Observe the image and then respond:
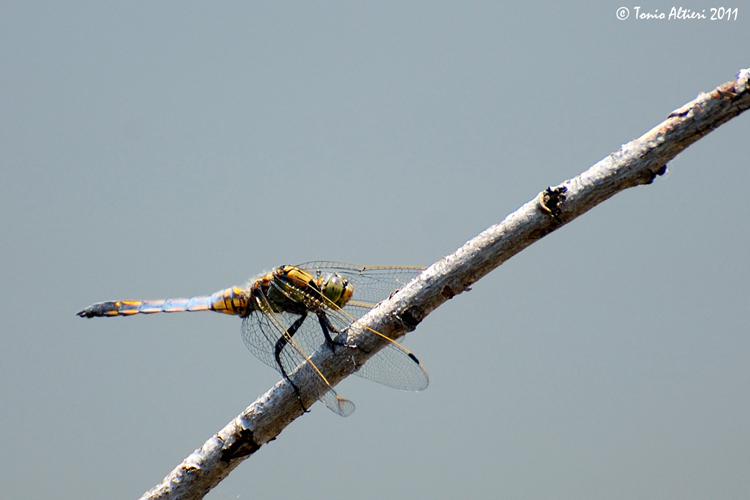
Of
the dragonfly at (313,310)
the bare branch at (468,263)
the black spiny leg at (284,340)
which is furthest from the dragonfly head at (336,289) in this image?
the bare branch at (468,263)

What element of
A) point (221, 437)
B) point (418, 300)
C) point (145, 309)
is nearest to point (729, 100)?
point (418, 300)

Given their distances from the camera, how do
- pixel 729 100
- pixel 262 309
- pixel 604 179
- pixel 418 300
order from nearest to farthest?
1. pixel 729 100
2. pixel 604 179
3. pixel 418 300
4. pixel 262 309

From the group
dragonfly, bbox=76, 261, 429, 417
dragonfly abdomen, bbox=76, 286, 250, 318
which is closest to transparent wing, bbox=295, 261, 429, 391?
dragonfly, bbox=76, 261, 429, 417

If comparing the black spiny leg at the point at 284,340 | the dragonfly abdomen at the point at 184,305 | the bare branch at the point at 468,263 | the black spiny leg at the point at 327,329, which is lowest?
the bare branch at the point at 468,263

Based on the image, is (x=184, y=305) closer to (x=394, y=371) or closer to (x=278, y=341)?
(x=278, y=341)

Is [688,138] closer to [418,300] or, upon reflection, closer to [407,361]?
[418,300]

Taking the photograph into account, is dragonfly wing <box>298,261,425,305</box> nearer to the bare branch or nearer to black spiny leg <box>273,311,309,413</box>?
black spiny leg <box>273,311,309,413</box>

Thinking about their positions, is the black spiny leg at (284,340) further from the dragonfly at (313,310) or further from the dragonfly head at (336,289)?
the dragonfly head at (336,289)
